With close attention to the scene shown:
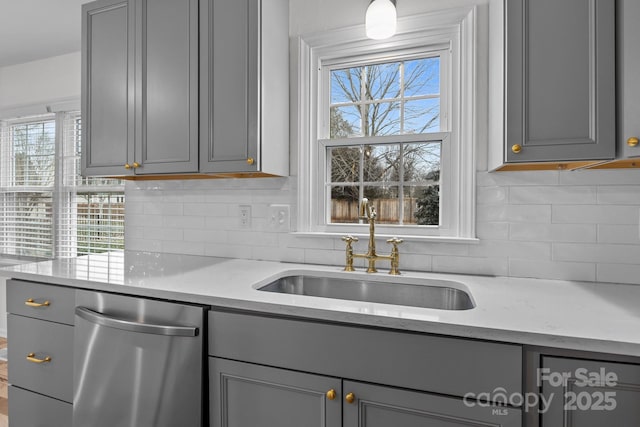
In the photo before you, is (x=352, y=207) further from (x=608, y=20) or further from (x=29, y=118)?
(x=29, y=118)

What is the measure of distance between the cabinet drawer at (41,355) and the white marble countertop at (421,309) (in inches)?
8.6

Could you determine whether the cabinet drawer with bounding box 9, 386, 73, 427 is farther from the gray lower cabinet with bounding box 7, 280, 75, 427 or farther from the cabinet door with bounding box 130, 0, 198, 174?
the cabinet door with bounding box 130, 0, 198, 174

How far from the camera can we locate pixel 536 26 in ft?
4.18

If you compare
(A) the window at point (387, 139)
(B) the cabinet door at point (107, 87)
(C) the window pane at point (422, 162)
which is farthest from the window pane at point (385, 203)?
(B) the cabinet door at point (107, 87)

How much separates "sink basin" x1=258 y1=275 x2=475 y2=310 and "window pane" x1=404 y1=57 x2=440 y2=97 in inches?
37.3

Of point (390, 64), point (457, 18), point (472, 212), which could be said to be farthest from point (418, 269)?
point (457, 18)

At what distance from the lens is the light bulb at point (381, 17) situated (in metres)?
1.55

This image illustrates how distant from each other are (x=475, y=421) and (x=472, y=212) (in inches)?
36.4

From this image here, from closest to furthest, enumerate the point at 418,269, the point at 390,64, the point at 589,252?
the point at 589,252
the point at 418,269
the point at 390,64

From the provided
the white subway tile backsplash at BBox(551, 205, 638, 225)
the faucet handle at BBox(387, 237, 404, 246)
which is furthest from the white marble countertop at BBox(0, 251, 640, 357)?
the white subway tile backsplash at BBox(551, 205, 638, 225)

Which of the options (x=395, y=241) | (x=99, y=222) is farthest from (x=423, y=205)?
(x=99, y=222)

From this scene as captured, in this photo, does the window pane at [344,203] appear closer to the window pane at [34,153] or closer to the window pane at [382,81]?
the window pane at [382,81]

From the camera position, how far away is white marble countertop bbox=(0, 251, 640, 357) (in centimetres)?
96

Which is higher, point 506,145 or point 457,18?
point 457,18
